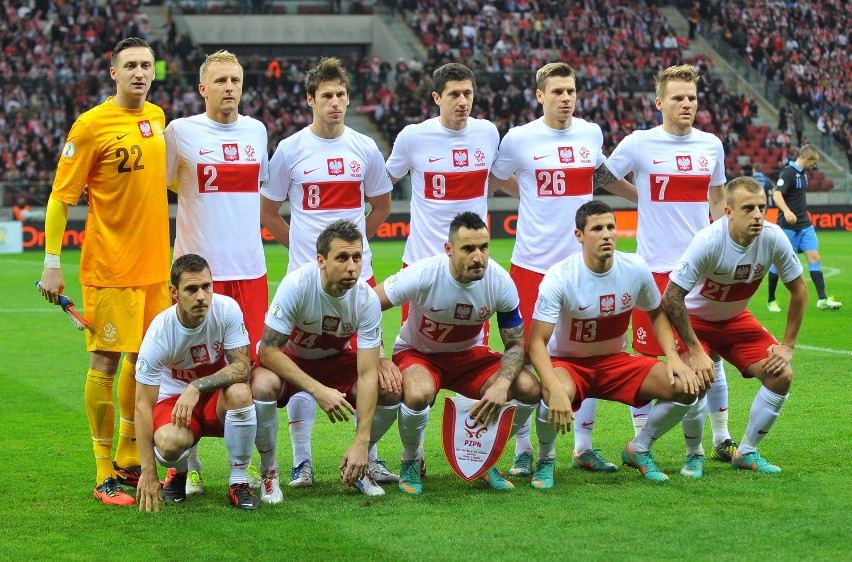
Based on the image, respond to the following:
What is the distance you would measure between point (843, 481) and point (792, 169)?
9.60 metres

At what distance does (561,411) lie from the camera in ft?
20.8

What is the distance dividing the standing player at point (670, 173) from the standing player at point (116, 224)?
318 centimetres

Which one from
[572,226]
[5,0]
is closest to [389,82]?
[5,0]

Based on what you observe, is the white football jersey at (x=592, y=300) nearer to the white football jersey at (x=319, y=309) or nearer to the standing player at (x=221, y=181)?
the white football jersey at (x=319, y=309)

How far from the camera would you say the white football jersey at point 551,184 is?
24.8 feet

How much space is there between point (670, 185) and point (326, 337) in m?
2.69

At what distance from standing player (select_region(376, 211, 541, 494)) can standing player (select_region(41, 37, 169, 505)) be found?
1.45 metres

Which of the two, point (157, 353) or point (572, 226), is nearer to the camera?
point (157, 353)

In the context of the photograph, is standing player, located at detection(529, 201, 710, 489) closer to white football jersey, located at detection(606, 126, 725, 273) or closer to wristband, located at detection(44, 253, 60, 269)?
white football jersey, located at detection(606, 126, 725, 273)

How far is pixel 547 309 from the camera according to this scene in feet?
21.5

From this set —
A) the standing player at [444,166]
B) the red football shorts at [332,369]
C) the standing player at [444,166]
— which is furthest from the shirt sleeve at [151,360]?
the standing player at [444,166]

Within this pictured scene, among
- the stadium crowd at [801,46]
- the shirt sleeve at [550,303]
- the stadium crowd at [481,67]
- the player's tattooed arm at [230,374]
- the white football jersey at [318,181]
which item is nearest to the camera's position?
the player's tattooed arm at [230,374]

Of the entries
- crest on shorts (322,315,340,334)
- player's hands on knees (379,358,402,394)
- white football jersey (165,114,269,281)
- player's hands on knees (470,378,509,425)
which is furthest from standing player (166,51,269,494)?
player's hands on knees (470,378,509,425)

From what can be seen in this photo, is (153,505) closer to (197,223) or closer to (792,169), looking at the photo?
(197,223)
